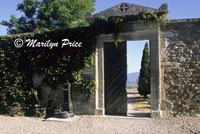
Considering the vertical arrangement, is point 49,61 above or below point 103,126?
above

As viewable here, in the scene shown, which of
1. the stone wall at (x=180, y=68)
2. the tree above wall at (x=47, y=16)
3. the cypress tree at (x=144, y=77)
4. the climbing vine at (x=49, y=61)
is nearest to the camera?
the stone wall at (x=180, y=68)

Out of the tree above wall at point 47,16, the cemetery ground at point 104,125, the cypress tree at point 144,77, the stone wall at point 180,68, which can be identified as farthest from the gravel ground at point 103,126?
the tree above wall at point 47,16

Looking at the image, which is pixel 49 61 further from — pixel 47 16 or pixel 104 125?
pixel 47 16

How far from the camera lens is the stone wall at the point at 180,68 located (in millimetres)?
4887

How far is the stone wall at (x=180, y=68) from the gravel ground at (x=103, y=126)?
0.42 m

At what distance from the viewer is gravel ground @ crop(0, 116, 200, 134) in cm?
406

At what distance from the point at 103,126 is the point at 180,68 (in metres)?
2.78

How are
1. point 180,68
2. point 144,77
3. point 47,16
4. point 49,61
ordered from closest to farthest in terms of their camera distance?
point 180,68, point 49,61, point 144,77, point 47,16

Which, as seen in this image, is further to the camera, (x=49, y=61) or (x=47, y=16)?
(x=47, y=16)

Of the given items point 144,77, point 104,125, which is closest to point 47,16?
point 144,77

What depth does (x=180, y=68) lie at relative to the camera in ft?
16.3

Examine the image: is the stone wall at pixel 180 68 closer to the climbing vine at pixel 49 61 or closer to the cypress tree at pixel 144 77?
the climbing vine at pixel 49 61

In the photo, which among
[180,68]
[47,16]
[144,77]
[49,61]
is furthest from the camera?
[47,16]

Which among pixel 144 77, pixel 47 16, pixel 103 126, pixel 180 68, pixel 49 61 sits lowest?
pixel 103 126
